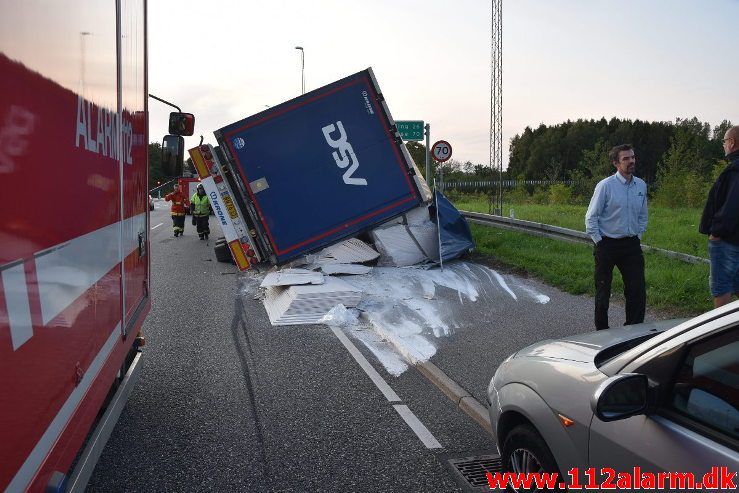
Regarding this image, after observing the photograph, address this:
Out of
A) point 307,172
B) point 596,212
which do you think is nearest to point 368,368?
point 596,212

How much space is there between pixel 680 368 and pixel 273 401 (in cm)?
373

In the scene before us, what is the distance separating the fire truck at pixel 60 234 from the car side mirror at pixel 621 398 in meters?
1.82

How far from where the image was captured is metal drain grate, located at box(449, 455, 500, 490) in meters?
3.89

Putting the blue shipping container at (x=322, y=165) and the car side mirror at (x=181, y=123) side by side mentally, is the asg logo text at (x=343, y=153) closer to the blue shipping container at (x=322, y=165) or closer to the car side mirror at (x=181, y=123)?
the blue shipping container at (x=322, y=165)

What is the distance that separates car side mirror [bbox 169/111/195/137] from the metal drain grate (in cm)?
358

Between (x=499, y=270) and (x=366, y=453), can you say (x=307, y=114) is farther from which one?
(x=366, y=453)

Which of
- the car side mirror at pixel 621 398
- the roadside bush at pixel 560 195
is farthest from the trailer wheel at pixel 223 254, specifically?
the roadside bush at pixel 560 195

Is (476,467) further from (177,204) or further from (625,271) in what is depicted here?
(177,204)

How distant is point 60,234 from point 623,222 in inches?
209

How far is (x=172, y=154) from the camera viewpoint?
223 inches

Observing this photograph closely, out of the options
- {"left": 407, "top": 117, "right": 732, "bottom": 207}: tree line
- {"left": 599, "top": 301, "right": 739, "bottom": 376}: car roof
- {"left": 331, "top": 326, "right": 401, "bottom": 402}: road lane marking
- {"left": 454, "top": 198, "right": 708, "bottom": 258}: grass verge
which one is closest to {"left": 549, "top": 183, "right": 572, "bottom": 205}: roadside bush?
{"left": 407, "top": 117, "right": 732, "bottom": 207}: tree line

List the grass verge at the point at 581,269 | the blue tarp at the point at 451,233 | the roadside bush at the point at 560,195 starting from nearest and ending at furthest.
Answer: the grass verge at the point at 581,269 < the blue tarp at the point at 451,233 < the roadside bush at the point at 560,195

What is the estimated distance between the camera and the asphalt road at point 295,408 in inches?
159

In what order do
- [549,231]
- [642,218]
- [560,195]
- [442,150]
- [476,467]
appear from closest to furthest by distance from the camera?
[476,467]
[642,218]
[549,231]
[442,150]
[560,195]
